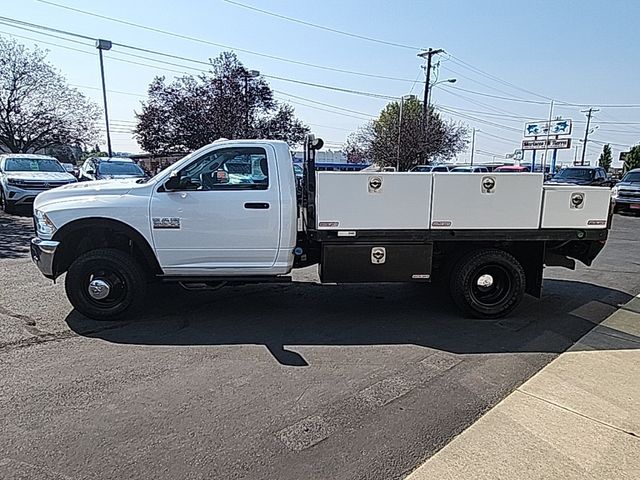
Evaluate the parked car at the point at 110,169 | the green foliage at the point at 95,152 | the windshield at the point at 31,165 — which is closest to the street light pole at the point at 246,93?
the parked car at the point at 110,169

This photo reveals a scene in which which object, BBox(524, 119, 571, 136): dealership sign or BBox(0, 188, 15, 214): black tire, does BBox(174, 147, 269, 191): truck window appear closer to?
BBox(0, 188, 15, 214): black tire

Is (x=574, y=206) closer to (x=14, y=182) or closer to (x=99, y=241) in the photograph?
(x=99, y=241)

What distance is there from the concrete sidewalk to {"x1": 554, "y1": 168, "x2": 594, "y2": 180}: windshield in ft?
73.3

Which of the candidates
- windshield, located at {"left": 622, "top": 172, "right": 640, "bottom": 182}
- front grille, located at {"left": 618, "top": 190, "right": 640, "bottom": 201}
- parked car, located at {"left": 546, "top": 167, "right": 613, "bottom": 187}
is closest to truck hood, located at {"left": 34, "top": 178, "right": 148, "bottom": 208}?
front grille, located at {"left": 618, "top": 190, "right": 640, "bottom": 201}

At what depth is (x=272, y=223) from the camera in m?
5.80

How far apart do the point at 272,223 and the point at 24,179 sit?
41.1 ft

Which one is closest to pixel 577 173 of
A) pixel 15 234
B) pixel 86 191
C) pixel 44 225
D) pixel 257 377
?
pixel 15 234

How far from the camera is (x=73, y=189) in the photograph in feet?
19.3

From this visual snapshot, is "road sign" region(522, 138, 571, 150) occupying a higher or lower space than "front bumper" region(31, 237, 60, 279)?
higher

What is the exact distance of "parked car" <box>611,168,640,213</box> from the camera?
20.5 meters

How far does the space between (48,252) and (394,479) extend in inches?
182

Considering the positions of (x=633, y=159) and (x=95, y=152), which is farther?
(x=633, y=159)

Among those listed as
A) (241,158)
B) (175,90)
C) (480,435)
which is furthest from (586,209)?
(175,90)

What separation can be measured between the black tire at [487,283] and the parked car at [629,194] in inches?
666
